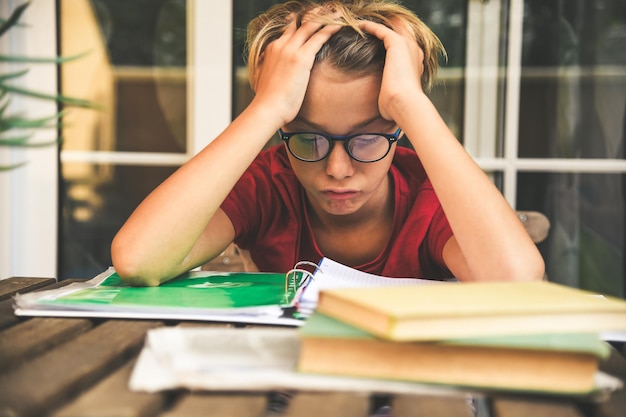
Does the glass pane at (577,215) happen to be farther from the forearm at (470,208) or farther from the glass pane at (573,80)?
the forearm at (470,208)

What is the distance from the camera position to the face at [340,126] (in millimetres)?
1245

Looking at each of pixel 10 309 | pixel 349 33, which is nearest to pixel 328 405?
pixel 10 309

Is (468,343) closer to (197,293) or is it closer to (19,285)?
(197,293)

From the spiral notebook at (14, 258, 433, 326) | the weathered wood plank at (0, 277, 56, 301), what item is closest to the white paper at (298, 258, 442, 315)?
the spiral notebook at (14, 258, 433, 326)

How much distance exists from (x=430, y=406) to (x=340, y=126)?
0.76m

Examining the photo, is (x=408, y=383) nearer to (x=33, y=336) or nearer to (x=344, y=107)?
(x=33, y=336)

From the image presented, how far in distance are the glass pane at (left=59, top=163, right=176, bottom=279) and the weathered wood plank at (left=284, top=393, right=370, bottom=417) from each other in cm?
216

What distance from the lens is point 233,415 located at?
1.75 feet

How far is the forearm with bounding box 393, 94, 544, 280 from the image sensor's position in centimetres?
107

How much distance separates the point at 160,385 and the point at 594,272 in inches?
90.9

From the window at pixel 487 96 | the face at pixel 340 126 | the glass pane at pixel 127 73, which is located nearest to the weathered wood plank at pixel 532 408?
the face at pixel 340 126

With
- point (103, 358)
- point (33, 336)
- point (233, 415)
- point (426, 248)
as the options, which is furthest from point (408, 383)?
point (426, 248)

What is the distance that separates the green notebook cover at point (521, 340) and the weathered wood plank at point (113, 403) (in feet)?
0.46

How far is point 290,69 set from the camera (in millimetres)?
1281
